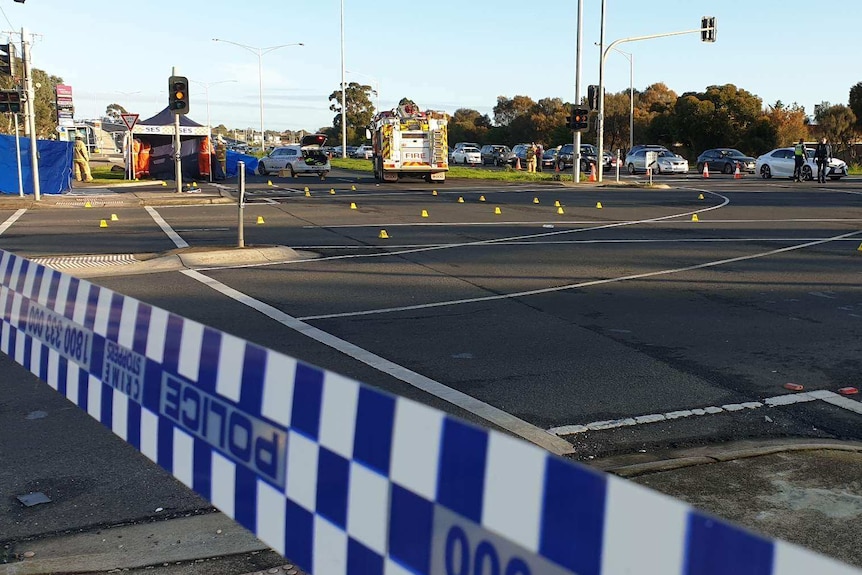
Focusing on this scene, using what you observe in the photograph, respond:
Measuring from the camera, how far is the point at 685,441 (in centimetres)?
594

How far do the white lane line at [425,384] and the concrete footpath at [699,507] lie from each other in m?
0.53

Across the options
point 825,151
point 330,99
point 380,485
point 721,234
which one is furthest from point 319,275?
point 330,99

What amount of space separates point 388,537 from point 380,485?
13 cm

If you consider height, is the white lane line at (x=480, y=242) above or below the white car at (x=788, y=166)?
below

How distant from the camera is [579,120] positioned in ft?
121

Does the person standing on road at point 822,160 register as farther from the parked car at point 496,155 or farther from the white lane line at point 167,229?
the parked car at point 496,155

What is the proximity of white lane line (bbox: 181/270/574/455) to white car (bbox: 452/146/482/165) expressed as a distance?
53592 millimetres

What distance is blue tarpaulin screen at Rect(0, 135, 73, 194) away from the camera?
29.6m

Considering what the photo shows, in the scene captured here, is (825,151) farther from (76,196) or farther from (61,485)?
(61,485)

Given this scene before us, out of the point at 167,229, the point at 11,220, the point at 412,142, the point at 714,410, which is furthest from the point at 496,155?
the point at 714,410

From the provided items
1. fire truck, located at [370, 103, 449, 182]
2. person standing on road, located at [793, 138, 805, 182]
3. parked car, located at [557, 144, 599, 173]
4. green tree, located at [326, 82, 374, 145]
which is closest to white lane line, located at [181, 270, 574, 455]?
fire truck, located at [370, 103, 449, 182]

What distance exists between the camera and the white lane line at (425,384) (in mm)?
5906

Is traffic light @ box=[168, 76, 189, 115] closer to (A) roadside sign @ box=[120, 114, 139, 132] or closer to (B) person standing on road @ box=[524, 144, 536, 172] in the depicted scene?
(A) roadside sign @ box=[120, 114, 139, 132]

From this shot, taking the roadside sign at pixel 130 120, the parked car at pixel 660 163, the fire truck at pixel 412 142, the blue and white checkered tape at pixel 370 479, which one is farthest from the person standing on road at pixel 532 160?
the blue and white checkered tape at pixel 370 479
